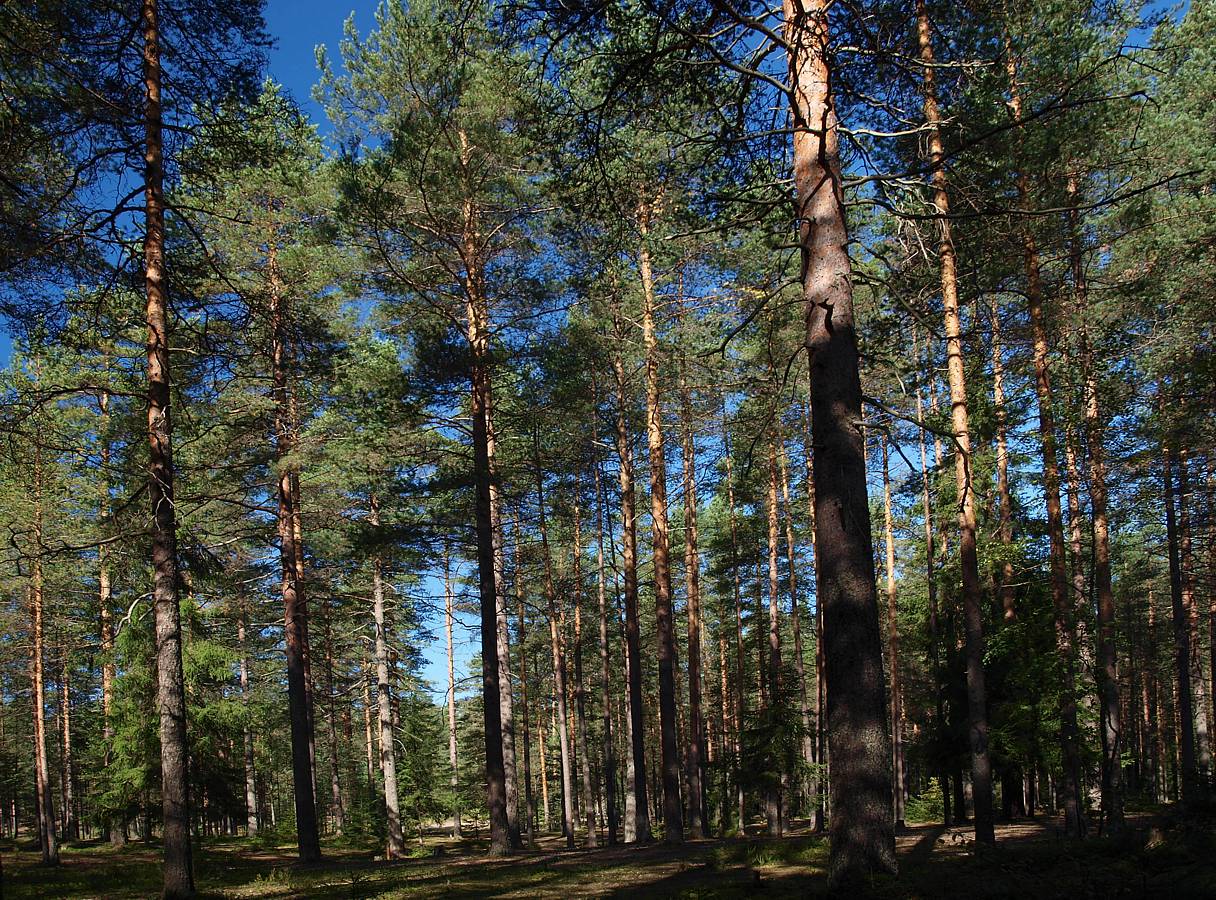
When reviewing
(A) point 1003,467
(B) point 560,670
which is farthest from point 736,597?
(A) point 1003,467

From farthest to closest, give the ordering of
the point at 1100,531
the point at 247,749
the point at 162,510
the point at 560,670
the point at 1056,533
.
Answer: the point at 247,749, the point at 560,670, the point at 1100,531, the point at 1056,533, the point at 162,510

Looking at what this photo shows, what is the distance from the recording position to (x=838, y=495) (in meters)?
5.53

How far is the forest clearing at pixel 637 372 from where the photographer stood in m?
6.24

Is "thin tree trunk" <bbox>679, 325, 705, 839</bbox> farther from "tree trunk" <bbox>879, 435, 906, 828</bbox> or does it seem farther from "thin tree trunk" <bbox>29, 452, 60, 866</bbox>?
"thin tree trunk" <bbox>29, 452, 60, 866</bbox>

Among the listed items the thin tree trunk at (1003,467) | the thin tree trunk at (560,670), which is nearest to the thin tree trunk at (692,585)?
the thin tree trunk at (560,670)

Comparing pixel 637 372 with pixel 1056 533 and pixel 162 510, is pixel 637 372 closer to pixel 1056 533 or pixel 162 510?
pixel 1056 533

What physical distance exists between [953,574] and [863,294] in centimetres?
827

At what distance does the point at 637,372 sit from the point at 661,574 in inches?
199

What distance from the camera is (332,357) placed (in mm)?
17375

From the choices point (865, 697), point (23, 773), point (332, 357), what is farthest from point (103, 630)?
point (23, 773)

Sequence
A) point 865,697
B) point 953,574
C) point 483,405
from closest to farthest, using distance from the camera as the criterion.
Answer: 1. point 865,697
2. point 483,405
3. point 953,574

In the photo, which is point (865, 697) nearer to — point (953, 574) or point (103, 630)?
point (953, 574)

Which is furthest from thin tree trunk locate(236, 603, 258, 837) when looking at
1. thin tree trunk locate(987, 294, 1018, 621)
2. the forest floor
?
thin tree trunk locate(987, 294, 1018, 621)

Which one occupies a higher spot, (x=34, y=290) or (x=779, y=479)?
(x=34, y=290)
